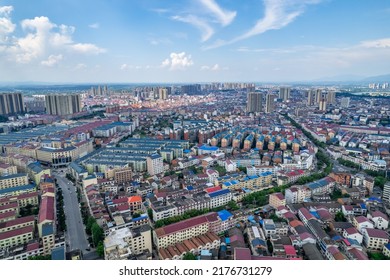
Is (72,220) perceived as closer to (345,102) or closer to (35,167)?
(35,167)

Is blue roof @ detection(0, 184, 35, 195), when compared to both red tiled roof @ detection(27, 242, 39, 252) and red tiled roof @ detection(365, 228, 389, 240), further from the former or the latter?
red tiled roof @ detection(365, 228, 389, 240)

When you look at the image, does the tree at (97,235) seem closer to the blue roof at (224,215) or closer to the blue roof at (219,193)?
the blue roof at (224,215)

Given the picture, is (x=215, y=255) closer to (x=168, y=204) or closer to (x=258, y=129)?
(x=168, y=204)

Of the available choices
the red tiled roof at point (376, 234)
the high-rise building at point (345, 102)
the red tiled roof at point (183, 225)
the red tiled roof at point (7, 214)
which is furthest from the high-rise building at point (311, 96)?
the red tiled roof at point (7, 214)
